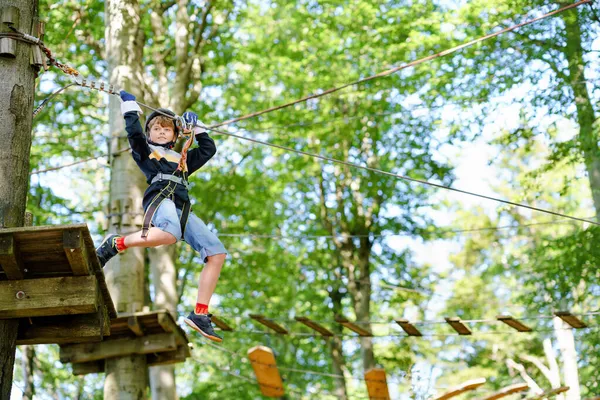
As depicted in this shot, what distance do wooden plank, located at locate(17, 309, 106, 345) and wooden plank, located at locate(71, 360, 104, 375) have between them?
4.78m

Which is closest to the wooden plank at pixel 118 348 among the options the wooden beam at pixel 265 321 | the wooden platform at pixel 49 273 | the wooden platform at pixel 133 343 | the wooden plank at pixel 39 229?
the wooden platform at pixel 133 343

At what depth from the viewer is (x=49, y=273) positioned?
16.7ft

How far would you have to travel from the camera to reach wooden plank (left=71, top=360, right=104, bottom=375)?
1012cm

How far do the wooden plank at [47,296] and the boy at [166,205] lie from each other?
489 mm

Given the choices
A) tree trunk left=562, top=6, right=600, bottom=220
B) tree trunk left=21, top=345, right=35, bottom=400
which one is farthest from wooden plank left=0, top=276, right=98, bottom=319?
tree trunk left=21, top=345, right=35, bottom=400

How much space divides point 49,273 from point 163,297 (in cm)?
868

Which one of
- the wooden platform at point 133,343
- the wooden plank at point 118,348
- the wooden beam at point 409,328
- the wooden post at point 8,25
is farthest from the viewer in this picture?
the wooden beam at point 409,328

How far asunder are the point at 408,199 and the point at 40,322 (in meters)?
14.9

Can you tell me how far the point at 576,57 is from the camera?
13844 mm

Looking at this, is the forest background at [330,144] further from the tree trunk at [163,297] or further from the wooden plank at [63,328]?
the wooden plank at [63,328]

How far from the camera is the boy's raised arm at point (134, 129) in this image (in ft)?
18.5

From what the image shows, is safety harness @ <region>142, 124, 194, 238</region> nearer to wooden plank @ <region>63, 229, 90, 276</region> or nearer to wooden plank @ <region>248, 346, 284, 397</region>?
wooden plank @ <region>63, 229, 90, 276</region>

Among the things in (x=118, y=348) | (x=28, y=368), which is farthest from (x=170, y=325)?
(x=28, y=368)

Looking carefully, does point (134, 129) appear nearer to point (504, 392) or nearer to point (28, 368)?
point (504, 392)
